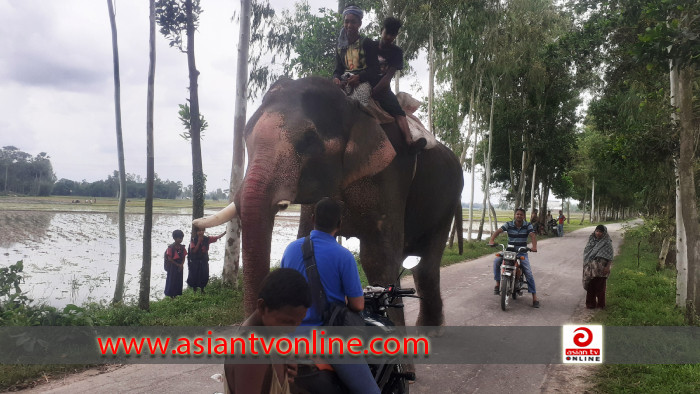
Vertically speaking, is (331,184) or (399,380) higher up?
(331,184)

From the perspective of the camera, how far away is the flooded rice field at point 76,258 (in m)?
11.2

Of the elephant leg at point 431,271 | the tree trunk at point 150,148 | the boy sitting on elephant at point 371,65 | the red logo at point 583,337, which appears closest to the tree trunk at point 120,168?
the tree trunk at point 150,148

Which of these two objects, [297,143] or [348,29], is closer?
[297,143]

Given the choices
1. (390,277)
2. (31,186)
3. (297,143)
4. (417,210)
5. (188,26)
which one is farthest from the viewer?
(31,186)

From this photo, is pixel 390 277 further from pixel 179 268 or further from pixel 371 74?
pixel 179 268

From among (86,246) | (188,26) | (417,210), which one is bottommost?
(86,246)

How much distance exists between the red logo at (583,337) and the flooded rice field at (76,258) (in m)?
4.74

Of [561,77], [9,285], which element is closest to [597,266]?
[9,285]

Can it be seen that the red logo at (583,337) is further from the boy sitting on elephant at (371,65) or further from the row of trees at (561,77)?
the boy sitting on elephant at (371,65)

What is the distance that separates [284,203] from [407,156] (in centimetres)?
161

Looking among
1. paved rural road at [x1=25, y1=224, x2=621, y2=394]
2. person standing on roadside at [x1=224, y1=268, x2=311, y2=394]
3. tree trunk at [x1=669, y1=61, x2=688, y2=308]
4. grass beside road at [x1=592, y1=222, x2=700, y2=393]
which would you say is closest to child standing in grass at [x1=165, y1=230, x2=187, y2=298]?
paved rural road at [x1=25, y1=224, x2=621, y2=394]

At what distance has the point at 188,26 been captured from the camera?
30.1ft

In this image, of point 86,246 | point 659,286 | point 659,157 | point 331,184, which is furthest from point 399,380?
point 86,246

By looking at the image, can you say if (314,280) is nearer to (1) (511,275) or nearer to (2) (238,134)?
(1) (511,275)
